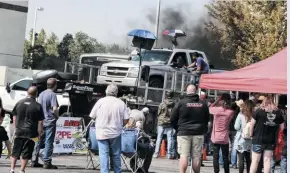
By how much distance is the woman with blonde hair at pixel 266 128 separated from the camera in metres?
11.5

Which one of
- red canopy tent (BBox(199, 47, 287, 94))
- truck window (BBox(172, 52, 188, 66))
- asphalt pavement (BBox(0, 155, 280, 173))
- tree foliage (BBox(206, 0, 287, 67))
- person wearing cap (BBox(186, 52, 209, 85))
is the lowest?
asphalt pavement (BBox(0, 155, 280, 173))

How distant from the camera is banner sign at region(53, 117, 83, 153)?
1555cm

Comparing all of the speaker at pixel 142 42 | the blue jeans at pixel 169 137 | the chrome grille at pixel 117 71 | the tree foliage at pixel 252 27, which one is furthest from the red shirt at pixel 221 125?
the tree foliage at pixel 252 27

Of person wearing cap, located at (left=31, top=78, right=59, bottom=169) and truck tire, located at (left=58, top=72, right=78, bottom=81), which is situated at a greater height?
truck tire, located at (left=58, top=72, right=78, bottom=81)

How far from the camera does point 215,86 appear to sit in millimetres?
13914

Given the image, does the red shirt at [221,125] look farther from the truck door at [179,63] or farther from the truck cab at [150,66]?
the truck cab at [150,66]

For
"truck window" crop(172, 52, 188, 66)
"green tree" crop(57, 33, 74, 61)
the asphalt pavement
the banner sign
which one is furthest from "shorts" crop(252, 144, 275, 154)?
"green tree" crop(57, 33, 74, 61)

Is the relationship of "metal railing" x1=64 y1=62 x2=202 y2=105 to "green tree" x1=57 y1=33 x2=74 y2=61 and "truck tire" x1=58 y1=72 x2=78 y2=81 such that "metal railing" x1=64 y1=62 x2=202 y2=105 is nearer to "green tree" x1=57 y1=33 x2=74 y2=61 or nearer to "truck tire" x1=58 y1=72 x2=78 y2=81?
"truck tire" x1=58 y1=72 x2=78 y2=81

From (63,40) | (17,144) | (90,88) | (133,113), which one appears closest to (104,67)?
(90,88)

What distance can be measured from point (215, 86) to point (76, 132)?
3709 millimetres

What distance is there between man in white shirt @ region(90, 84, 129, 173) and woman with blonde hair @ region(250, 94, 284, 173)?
2.35m

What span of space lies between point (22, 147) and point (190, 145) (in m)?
2.99

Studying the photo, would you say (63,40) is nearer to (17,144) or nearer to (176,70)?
(176,70)

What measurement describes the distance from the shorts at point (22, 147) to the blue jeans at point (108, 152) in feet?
4.95
